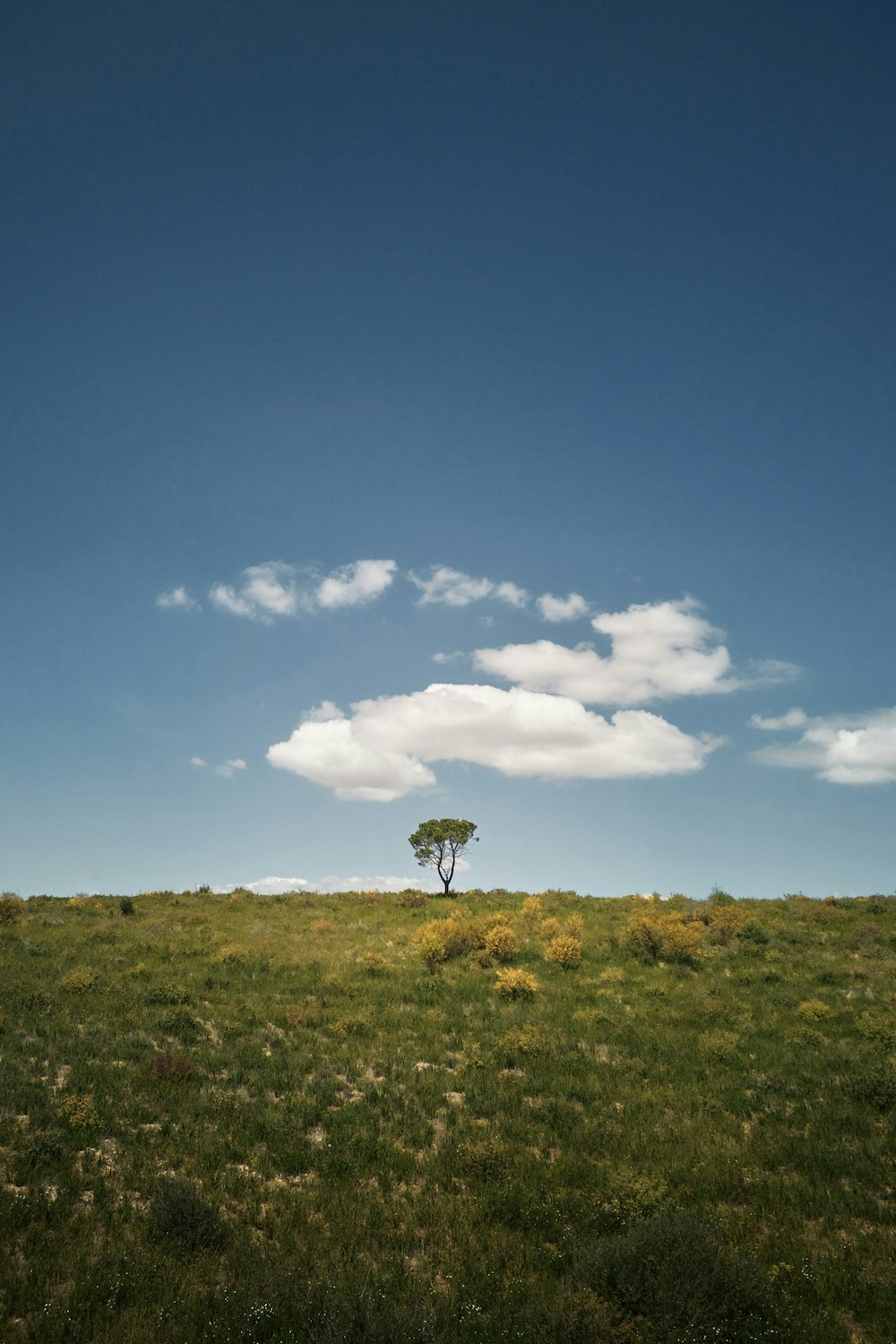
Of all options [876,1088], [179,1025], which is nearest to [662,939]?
[876,1088]

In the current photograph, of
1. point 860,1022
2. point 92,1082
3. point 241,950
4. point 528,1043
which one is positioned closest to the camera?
point 92,1082

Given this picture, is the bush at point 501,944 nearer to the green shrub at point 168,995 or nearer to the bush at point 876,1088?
the green shrub at point 168,995

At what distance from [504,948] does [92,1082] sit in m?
17.2

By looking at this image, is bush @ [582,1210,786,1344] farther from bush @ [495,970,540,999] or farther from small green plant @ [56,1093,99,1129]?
bush @ [495,970,540,999]

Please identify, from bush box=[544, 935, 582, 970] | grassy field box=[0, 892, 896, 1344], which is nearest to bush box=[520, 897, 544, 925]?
bush box=[544, 935, 582, 970]

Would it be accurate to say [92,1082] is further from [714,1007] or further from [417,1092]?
[714,1007]

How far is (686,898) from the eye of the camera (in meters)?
39.3

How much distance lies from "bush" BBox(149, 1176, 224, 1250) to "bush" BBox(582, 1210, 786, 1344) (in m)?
5.59

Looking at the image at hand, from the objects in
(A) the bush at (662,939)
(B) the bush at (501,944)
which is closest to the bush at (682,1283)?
(B) the bush at (501,944)

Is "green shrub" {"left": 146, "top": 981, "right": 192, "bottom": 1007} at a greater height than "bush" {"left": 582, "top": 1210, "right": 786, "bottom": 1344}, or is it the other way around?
"green shrub" {"left": 146, "top": 981, "right": 192, "bottom": 1007}

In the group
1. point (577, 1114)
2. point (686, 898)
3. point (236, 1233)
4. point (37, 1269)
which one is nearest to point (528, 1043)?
point (577, 1114)

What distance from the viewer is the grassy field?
330 inches

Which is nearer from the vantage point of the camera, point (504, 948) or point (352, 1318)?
point (352, 1318)

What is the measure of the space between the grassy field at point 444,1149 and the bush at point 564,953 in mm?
608
